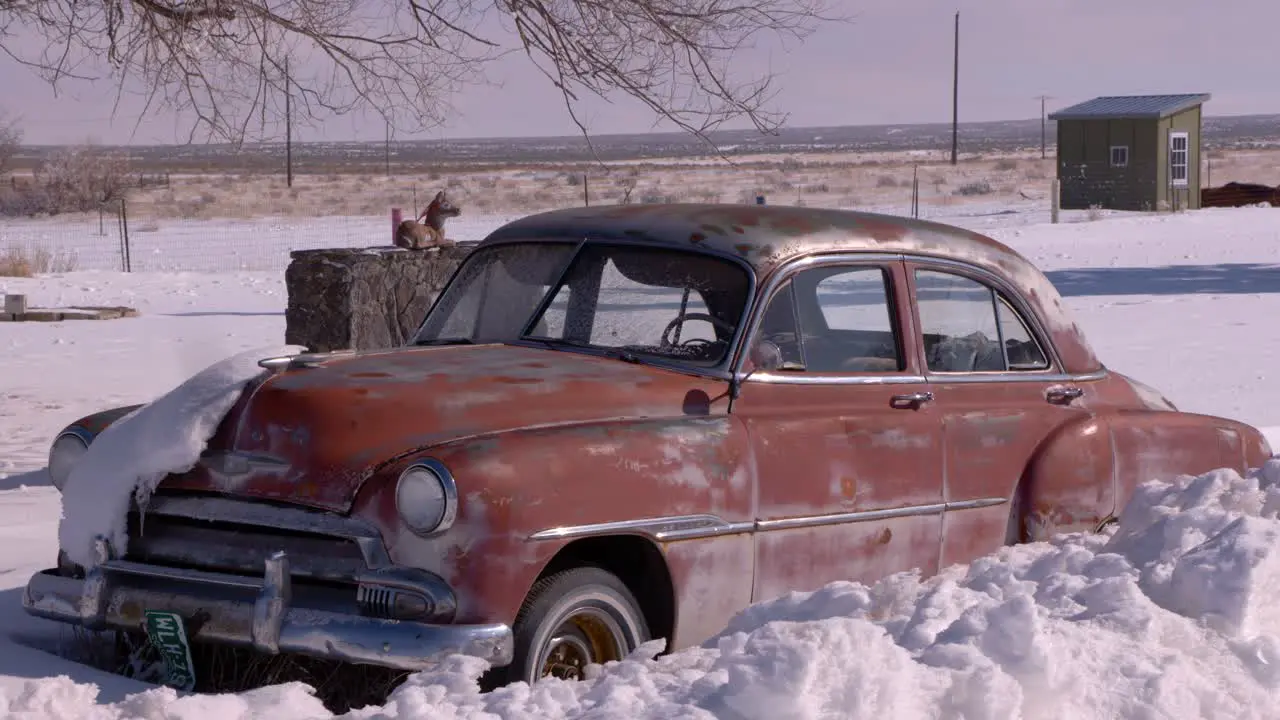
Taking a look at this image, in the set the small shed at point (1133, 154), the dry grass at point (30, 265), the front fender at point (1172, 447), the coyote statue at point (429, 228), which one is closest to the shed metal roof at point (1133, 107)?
the small shed at point (1133, 154)

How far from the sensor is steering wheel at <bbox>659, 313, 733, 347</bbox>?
211 inches

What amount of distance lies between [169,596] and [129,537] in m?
0.32

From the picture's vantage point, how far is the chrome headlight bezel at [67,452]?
5352mm

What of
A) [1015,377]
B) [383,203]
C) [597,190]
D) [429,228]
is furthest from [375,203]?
[1015,377]

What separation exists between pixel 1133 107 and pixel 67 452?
37426mm

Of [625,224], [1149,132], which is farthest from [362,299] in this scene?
[1149,132]

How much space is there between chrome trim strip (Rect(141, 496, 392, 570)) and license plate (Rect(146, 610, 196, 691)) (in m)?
0.30

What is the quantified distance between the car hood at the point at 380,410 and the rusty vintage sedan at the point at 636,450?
0.03 feet

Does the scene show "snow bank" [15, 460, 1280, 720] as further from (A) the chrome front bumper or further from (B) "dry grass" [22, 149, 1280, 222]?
(B) "dry grass" [22, 149, 1280, 222]

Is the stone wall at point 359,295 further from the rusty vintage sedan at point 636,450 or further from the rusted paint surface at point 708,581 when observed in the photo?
the rusted paint surface at point 708,581

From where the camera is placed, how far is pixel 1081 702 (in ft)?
14.0

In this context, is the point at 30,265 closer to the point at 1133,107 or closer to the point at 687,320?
the point at 687,320

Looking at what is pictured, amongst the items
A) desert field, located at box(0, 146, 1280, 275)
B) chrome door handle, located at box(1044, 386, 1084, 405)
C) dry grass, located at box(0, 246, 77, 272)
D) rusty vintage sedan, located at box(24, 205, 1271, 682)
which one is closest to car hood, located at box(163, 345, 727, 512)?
rusty vintage sedan, located at box(24, 205, 1271, 682)

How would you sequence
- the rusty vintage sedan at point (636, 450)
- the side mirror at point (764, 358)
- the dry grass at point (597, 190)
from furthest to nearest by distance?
the dry grass at point (597, 190), the side mirror at point (764, 358), the rusty vintage sedan at point (636, 450)
